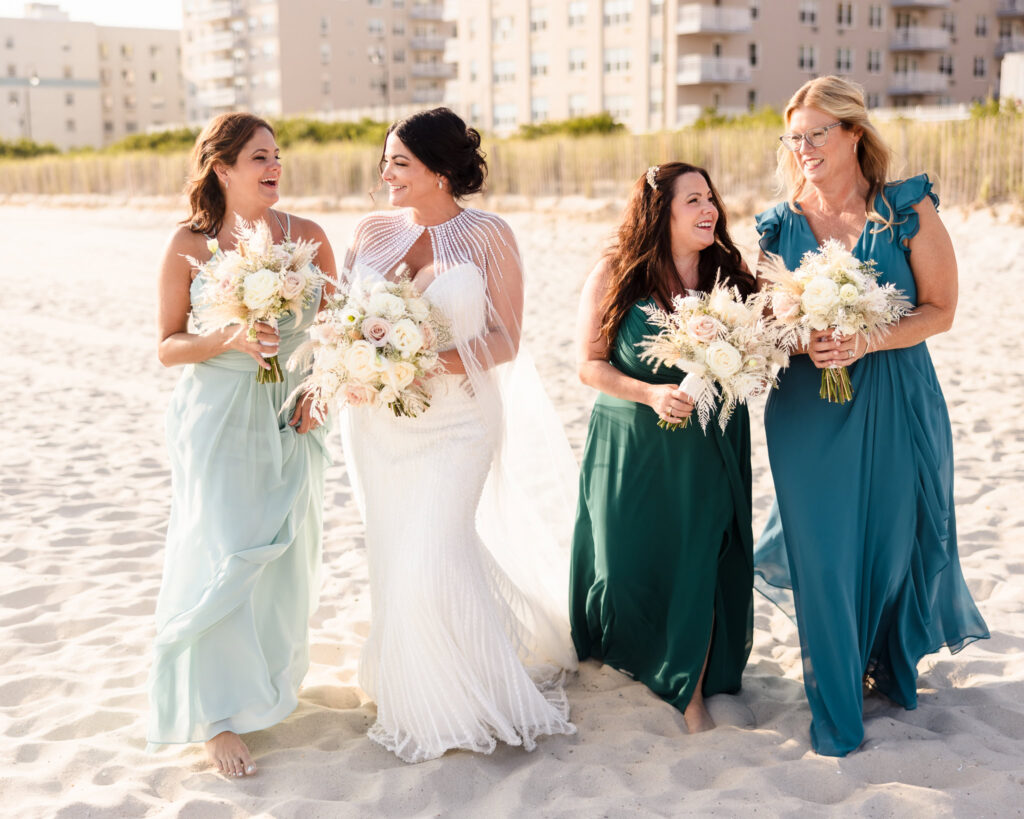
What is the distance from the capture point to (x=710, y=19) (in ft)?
165

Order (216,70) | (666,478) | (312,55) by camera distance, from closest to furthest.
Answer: (666,478)
(312,55)
(216,70)

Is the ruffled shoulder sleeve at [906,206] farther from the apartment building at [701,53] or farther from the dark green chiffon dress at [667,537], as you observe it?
the apartment building at [701,53]

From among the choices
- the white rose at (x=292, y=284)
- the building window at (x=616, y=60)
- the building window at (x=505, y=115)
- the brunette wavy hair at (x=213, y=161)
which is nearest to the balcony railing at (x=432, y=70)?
the building window at (x=505, y=115)

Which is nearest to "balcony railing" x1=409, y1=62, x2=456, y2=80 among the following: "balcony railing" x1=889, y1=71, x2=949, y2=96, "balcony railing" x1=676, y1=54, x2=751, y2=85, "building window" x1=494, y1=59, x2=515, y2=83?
"building window" x1=494, y1=59, x2=515, y2=83

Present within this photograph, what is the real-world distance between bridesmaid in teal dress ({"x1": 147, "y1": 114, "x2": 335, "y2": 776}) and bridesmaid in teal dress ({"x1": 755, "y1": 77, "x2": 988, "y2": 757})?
202 cm

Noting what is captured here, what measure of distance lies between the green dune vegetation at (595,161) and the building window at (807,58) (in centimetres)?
1877

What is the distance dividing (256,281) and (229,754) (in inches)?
70.6

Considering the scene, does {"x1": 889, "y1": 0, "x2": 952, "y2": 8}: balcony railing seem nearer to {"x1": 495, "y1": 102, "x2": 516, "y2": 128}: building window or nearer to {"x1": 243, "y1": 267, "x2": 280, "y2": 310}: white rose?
{"x1": 495, "y1": 102, "x2": 516, "y2": 128}: building window

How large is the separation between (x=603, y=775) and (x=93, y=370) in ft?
33.5

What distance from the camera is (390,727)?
411 cm

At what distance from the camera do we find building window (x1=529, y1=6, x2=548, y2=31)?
5578 cm

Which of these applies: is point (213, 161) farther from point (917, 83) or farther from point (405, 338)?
point (917, 83)

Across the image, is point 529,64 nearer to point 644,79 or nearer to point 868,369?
point 644,79

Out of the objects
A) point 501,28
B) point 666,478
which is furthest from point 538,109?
point 666,478
